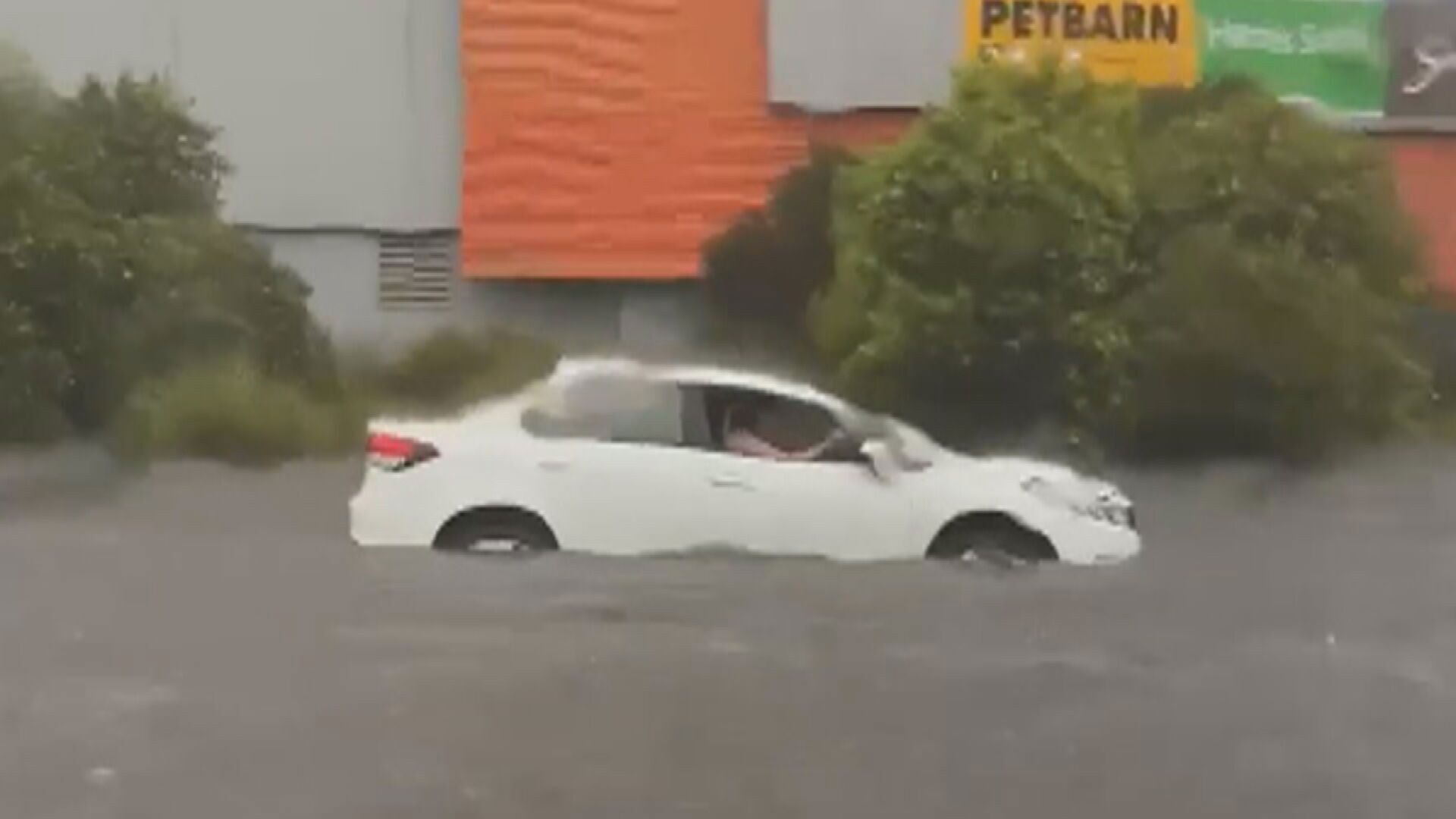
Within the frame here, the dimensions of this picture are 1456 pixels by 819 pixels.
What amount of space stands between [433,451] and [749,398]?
1.33m

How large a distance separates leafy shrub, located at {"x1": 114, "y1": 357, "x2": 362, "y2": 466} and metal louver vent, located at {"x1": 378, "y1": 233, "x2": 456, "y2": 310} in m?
2.72

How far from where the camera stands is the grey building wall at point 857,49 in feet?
55.1

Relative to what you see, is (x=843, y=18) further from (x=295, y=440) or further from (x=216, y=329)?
(x=295, y=440)

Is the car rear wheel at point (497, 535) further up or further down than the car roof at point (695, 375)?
further down

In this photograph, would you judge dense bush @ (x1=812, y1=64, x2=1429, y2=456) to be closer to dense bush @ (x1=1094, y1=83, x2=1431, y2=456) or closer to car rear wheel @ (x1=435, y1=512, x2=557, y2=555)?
dense bush @ (x1=1094, y1=83, x2=1431, y2=456)

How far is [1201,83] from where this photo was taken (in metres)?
15.9

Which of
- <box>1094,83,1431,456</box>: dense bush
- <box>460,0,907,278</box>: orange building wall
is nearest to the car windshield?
<box>1094,83,1431,456</box>: dense bush

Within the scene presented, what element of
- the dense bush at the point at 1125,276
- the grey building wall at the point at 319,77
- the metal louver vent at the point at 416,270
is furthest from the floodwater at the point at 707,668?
the grey building wall at the point at 319,77

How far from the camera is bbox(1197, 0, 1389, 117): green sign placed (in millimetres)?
17109

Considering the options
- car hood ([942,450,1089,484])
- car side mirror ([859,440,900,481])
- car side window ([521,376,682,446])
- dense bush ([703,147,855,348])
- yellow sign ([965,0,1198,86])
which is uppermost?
yellow sign ([965,0,1198,86])

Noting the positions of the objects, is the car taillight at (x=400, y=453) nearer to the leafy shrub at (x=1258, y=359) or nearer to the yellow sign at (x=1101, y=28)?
the leafy shrub at (x=1258, y=359)

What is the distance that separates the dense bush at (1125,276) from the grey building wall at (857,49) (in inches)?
111

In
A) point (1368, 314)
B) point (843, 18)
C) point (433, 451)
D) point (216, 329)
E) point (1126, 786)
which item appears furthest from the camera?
point (843, 18)

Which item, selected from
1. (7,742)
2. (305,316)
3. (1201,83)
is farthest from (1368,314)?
(7,742)
